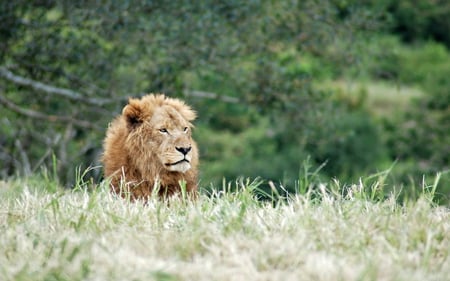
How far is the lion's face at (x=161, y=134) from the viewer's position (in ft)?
21.3

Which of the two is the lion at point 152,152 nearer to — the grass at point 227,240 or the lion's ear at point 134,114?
the lion's ear at point 134,114

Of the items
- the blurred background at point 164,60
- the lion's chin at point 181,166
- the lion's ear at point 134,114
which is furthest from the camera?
the blurred background at point 164,60

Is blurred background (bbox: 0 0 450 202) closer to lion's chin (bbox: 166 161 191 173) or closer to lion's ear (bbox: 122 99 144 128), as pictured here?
lion's ear (bbox: 122 99 144 128)

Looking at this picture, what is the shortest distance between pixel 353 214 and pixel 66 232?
58.6 inches

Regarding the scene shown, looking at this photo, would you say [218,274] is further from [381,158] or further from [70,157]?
[381,158]

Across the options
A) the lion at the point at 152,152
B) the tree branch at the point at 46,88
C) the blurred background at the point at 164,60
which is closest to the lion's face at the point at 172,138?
the lion at the point at 152,152

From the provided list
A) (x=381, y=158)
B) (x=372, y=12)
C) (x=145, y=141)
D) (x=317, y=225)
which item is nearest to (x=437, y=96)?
(x=381, y=158)

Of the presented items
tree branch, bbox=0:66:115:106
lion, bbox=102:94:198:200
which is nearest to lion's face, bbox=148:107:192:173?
lion, bbox=102:94:198:200

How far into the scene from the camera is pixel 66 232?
15.9ft

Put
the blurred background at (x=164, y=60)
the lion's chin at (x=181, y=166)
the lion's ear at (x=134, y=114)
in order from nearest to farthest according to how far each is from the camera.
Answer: the lion's chin at (x=181, y=166), the lion's ear at (x=134, y=114), the blurred background at (x=164, y=60)

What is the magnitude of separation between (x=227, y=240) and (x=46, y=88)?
7.12 m

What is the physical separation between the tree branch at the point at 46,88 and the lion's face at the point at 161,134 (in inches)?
189

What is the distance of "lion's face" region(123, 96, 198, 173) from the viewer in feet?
21.3

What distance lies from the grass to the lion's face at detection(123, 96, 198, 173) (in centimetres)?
98
